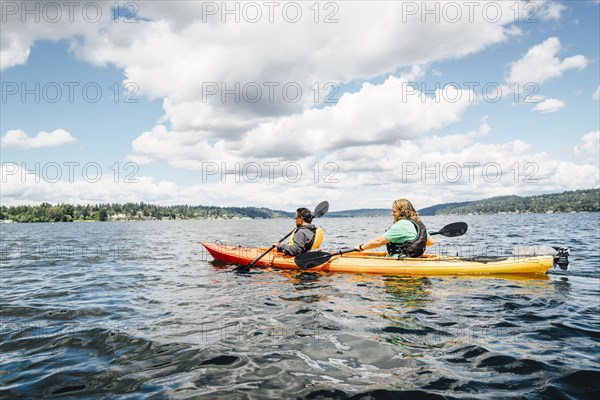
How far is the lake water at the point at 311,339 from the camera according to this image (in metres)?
3.95

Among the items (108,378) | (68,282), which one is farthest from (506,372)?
(68,282)

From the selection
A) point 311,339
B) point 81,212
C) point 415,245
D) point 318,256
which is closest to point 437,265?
point 415,245

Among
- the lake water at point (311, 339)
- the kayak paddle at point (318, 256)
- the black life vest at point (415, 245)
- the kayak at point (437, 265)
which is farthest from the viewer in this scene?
the kayak paddle at point (318, 256)

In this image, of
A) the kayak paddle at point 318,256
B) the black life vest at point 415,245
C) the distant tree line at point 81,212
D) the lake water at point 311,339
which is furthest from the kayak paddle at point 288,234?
the distant tree line at point 81,212

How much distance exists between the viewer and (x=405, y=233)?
10531mm

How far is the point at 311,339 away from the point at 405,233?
19.7 feet

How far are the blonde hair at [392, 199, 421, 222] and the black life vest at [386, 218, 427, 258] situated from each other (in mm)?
154

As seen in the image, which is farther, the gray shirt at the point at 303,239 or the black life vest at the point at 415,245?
the gray shirt at the point at 303,239

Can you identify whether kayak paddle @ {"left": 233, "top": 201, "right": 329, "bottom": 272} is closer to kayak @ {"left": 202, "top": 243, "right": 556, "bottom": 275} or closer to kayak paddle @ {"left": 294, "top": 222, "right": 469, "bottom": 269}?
kayak paddle @ {"left": 294, "top": 222, "right": 469, "bottom": 269}

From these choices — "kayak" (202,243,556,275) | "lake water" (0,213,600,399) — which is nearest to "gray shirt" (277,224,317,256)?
"kayak" (202,243,556,275)

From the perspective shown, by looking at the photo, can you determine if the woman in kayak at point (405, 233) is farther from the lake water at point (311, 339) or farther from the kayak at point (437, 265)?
the lake water at point (311, 339)

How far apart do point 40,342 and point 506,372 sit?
656 centimetres

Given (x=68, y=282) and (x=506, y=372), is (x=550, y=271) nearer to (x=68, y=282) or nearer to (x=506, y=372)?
(x=506, y=372)

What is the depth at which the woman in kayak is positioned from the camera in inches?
408
